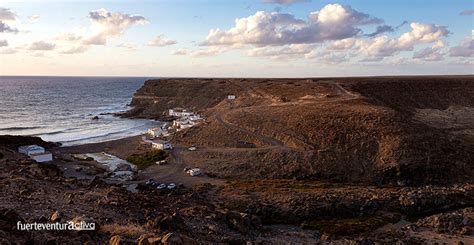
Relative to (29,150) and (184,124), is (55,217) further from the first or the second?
(184,124)

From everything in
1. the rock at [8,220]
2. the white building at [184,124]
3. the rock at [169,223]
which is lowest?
the white building at [184,124]

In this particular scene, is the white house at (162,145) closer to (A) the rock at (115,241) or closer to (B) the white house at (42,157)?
(B) the white house at (42,157)

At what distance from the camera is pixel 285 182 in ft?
160

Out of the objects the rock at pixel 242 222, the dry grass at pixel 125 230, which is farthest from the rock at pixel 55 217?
the rock at pixel 242 222

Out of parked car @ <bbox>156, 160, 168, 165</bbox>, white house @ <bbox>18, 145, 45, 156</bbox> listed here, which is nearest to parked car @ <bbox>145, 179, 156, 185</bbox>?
parked car @ <bbox>156, 160, 168, 165</bbox>

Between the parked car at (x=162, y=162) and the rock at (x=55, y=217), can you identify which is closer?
the rock at (x=55, y=217)

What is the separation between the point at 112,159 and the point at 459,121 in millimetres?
58298

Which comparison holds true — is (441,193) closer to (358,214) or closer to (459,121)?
(358,214)

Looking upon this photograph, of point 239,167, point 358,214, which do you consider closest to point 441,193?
point 358,214

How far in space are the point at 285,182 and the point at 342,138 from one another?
559 inches

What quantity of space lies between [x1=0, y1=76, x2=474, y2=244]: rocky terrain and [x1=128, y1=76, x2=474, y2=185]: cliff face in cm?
20

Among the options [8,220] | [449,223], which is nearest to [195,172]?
[449,223]

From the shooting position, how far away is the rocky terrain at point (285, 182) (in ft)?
85.1

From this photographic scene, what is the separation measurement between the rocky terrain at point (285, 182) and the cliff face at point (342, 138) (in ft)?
0.66
